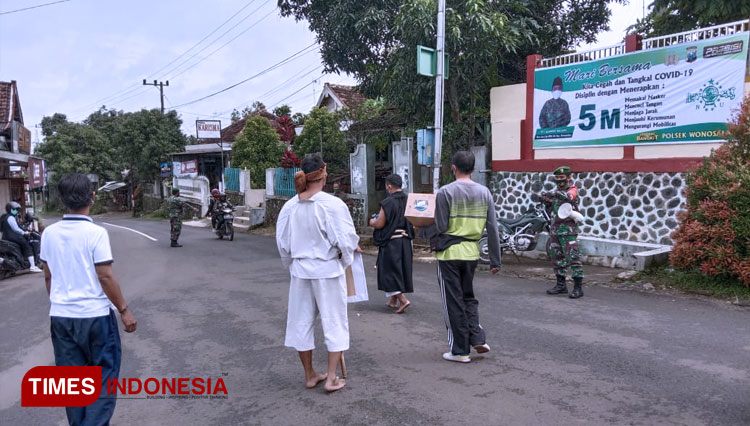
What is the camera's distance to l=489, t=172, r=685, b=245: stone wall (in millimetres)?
10008

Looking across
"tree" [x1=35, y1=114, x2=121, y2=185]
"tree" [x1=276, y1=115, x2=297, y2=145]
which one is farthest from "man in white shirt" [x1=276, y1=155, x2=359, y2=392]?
"tree" [x1=35, y1=114, x2=121, y2=185]

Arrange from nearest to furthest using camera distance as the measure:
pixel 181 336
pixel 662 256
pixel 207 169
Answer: pixel 181 336, pixel 662 256, pixel 207 169

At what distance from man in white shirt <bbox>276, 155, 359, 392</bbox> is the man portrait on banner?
8391 mm

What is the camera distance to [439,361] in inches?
200

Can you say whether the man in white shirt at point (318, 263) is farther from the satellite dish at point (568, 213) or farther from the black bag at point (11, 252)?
the black bag at point (11, 252)

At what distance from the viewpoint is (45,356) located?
5773 millimetres

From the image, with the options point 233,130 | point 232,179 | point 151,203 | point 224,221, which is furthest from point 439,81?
point 151,203

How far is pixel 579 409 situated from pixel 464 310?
A: 133 centimetres

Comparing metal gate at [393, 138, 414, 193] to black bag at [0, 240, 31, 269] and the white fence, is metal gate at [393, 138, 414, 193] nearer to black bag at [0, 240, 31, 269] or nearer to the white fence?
the white fence

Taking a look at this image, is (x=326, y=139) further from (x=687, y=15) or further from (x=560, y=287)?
(x=560, y=287)

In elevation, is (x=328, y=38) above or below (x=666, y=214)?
above

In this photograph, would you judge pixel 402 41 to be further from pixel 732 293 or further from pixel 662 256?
pixel 732 293

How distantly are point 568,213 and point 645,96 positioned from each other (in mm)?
4125

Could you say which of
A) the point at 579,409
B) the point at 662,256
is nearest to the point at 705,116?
the point at 662,256
